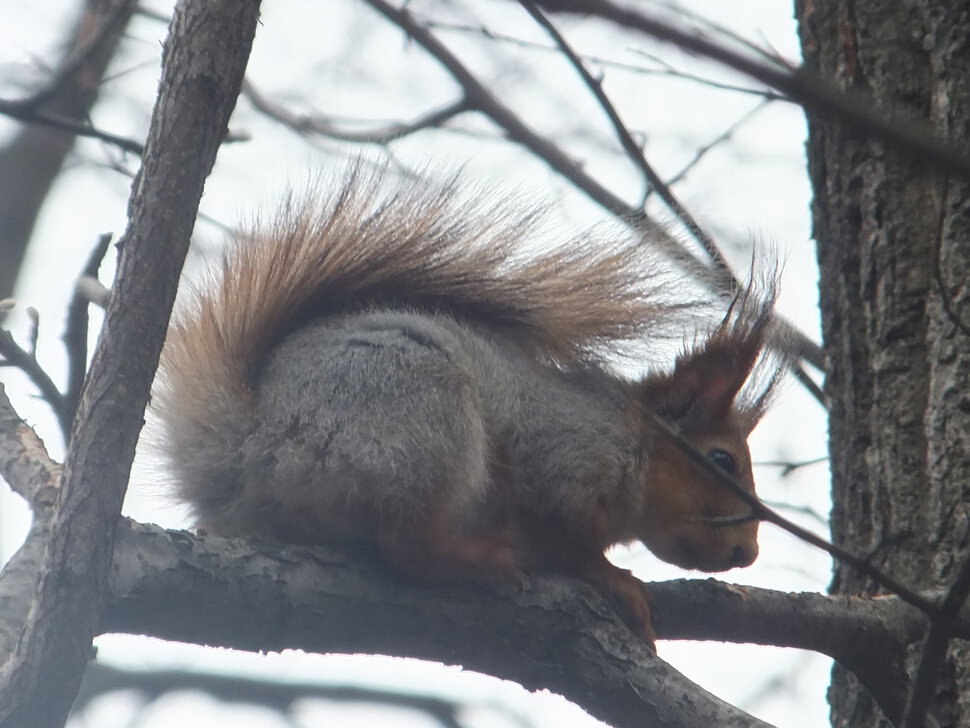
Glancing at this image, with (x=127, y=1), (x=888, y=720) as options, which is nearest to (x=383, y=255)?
Result: (x=127, y=1)

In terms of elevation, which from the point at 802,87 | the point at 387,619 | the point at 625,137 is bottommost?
the point at 802,87

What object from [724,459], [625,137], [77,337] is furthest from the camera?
[625,137]

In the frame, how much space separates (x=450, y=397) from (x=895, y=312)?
3.53 feet

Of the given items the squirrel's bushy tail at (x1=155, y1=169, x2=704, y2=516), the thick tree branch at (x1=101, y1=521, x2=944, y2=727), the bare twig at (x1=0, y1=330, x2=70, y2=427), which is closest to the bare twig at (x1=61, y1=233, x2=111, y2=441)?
the bare twig at (x1=0, y1=330, x2=70, y2=427)

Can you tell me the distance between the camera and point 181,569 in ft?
6.44

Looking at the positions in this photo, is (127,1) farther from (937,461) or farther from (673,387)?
Result: (937,461)

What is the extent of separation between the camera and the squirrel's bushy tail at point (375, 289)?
2.46 meters

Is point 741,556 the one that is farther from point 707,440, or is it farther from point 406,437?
point 406,437

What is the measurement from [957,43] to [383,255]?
1.43m

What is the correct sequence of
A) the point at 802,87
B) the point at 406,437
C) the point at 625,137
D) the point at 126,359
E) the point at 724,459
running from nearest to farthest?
1. the point at 802,87
2. the point at 126,359
3. the point at 406,437
4. the point at 724,459
5. the point at 625,137

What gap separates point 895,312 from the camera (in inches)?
101

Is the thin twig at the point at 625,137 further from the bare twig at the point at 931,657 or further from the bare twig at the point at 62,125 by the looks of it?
the bare twig at the point at 931,657

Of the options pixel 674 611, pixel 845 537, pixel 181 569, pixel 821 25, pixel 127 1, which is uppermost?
pixel 821 25

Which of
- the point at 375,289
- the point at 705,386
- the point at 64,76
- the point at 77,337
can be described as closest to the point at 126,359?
the point at 77,337
